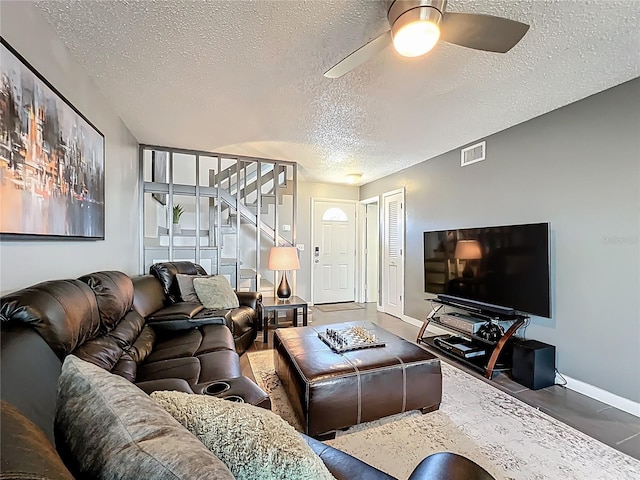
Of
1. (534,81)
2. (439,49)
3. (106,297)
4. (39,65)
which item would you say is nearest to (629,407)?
(534,81)

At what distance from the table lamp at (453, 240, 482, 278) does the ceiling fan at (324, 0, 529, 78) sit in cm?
210

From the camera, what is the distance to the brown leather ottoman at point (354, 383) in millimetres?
1771

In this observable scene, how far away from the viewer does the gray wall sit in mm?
2207

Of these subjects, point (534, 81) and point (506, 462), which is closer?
point (506, 462)

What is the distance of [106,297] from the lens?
1.83 m

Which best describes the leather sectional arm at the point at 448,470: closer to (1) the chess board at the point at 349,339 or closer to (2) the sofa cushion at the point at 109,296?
(1) the chess board at the point at 349,339

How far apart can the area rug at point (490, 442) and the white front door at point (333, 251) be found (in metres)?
3.72

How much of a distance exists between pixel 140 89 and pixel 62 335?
2.05 metres

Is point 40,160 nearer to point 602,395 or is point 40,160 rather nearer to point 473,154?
point 473,154

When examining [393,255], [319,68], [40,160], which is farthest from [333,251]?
[40,160]

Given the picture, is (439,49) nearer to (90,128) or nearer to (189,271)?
(90,128)

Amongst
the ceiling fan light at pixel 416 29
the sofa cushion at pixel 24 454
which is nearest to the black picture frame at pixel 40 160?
the sofa cushion at pixel 24 454

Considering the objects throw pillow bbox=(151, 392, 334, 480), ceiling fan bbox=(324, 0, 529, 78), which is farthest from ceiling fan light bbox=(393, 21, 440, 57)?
throw pillow bbox=(151, 392, 334, 480)

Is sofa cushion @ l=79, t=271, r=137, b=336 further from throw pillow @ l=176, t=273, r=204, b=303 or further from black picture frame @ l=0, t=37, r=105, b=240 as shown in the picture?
throw pillow @ l=176, t=273, r=204, b=303
